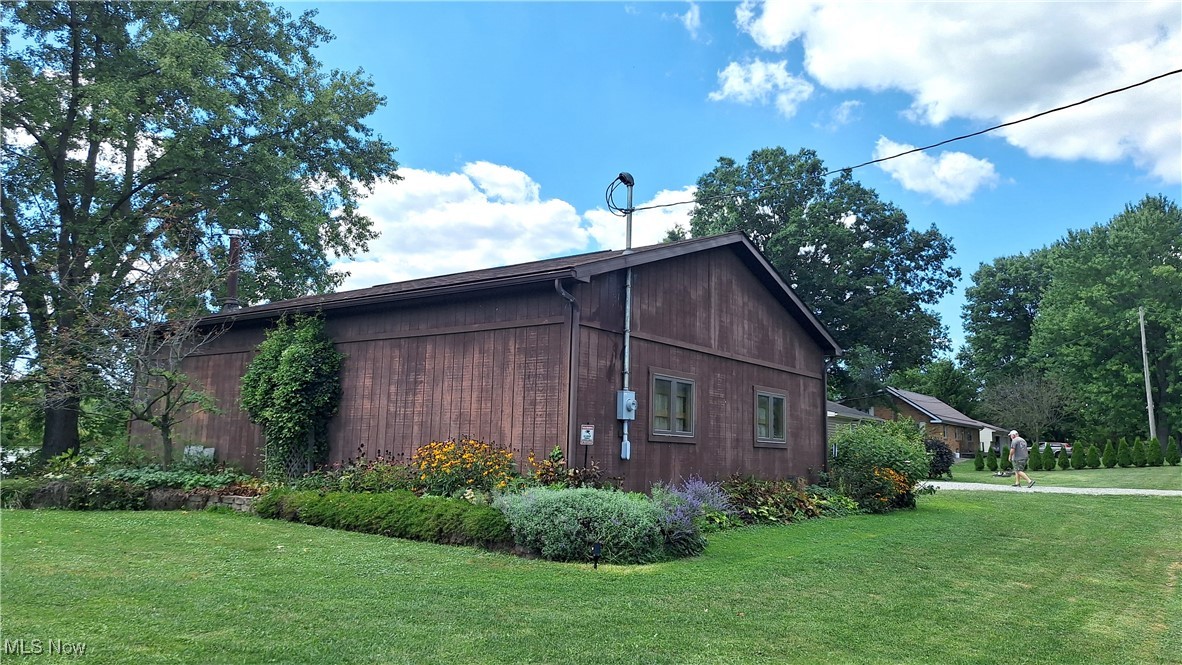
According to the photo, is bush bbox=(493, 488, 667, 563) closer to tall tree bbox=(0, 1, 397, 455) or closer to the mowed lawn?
the mowed lawn

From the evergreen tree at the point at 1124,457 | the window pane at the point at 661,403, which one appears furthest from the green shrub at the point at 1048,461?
the window pane at the point at 661,403

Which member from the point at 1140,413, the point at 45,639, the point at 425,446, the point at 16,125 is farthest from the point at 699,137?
the point at 1140,413

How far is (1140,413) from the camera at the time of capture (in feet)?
129

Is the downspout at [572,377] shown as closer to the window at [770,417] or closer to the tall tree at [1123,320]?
the window at [770,417]

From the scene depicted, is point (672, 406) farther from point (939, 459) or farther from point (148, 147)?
point (939, 459)

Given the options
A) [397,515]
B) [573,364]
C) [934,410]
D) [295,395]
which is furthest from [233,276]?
[934,410]

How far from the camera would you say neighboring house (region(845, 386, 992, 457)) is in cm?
4072

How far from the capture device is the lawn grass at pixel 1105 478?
2162 centimetres

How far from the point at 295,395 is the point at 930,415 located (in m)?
40.3

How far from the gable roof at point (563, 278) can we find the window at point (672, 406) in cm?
196

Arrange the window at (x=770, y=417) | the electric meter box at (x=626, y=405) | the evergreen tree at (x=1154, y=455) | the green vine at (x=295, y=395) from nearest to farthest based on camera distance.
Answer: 1. the electric meter box at (x=626, y=405)
2. the green vine at (x=295, y=395)
3. the window at (x=770, y=417)
4. the evergreen tree at (x=1154, y=455)

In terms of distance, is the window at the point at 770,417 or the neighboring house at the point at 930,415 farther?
the neighboring house at the point at 930,415

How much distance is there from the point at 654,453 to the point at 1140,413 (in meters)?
40.2

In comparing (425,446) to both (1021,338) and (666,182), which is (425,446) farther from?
(1021,338)
